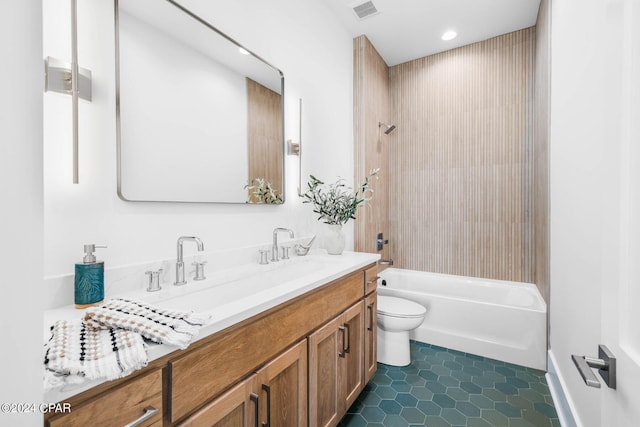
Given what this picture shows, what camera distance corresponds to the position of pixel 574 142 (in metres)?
1.46

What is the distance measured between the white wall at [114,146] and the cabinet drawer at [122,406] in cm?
54

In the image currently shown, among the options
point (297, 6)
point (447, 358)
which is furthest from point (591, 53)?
point (447, 358)

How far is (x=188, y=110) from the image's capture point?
1352 mm

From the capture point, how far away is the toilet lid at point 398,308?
2203 millimetres

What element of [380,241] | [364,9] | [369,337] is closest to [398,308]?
[369,337]

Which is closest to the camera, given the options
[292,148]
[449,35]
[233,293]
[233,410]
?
[233,410]

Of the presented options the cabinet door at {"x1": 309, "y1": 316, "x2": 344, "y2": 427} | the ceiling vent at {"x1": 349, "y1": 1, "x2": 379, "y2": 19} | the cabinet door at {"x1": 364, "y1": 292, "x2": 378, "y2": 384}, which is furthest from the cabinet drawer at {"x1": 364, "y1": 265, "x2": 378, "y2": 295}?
the ceiling vent at {"x1": 349, "y1": 1, "x2": 379, "y2": 19}

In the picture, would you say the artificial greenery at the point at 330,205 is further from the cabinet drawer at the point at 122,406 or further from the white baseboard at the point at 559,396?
the white baseboard at the point at 559,396

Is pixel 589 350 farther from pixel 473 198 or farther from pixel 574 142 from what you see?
pixel 473 198

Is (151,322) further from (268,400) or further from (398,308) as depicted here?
(398,308)

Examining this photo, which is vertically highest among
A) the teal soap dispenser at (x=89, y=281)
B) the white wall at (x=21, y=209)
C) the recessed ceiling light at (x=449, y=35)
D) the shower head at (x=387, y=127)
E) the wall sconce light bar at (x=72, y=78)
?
the recessed ceiling light at (x=449, y=35)

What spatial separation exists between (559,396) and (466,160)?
2.11 meters

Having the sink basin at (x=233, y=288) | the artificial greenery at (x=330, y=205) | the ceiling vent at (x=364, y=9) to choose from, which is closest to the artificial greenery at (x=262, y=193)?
the artificial greenery at (x=330, y=205)

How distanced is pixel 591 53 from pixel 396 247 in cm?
249
